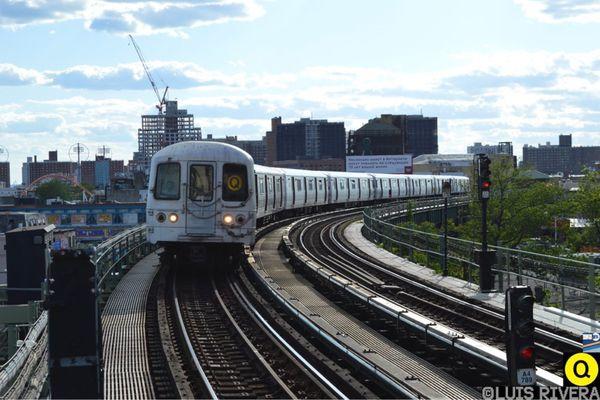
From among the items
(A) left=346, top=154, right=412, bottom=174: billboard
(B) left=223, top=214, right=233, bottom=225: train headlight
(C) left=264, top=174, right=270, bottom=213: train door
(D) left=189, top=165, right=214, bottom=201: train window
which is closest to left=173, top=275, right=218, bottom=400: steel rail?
(B) left=223, top=214, right=233, bottom=225: train headlight

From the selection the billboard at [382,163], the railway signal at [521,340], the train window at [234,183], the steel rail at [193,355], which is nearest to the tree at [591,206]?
the train window at [234,183]

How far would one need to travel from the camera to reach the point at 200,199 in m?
23.5

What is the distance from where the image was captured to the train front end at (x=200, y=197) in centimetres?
2344

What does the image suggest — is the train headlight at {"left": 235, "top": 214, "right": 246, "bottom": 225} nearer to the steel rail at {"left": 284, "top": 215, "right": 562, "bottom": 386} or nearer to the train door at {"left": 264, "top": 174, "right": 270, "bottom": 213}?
the steel rail at {"left": 284, "top": 215, "right": 562, "bottom": 386}

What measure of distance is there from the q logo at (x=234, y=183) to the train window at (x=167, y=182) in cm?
122

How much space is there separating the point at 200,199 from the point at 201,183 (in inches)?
15.9

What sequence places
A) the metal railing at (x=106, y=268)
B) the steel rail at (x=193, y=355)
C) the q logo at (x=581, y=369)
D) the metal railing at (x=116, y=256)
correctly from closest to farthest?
the q logo at (x=581, y=369) < the metal railing at (x=106, y=268) < the steel rail at (x=193, y=355) < the metal railing at (x=116, y=256)

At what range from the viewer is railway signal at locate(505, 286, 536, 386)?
9078mm

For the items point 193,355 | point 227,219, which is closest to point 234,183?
point 227,219

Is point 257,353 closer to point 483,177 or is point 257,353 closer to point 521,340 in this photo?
point 521,340

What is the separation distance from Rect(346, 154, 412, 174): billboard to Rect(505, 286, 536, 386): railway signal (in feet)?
443

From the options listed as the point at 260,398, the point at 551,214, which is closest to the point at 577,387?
the point at 260,398

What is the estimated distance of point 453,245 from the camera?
26297 mm

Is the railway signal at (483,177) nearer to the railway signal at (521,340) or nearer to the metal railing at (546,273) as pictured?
the metal railing at (546,273)
